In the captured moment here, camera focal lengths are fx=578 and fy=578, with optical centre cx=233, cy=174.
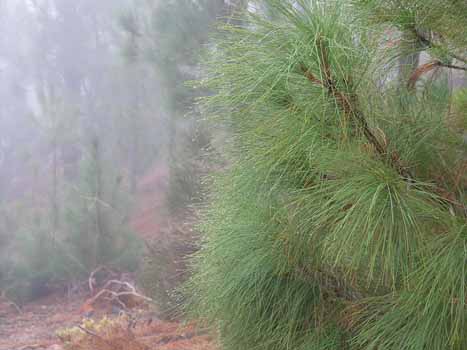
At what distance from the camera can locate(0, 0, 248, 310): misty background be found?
6.14 m

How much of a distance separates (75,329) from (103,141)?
454 inches

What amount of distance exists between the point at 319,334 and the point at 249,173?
514mm

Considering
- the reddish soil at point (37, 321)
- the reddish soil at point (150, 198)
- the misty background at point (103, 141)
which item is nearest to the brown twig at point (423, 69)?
the misty background at point (103, 141)

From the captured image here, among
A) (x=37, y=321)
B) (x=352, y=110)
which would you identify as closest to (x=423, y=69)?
(x=352, y=110)

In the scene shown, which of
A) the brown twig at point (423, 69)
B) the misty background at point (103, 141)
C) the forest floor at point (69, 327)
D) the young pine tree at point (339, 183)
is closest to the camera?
the young pine tree at point (339, 183)

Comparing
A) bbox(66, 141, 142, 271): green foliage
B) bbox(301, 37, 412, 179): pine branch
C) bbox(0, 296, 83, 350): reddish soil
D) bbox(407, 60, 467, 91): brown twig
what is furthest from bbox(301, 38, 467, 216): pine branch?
bbox(66, 141, 142, 271): green foliage

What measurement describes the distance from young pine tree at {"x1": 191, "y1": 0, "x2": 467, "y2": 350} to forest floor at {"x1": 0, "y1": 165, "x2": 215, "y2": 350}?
0.63 meters

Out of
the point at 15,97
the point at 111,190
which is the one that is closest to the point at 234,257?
the point at 111,190

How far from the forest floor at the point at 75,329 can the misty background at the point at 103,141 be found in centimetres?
30

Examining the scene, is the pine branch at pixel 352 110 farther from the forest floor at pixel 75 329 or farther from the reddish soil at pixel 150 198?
the reddish soil at pixel 150 198

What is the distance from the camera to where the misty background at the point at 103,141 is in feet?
20.1

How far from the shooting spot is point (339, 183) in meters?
1.33

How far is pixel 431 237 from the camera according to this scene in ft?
4.28

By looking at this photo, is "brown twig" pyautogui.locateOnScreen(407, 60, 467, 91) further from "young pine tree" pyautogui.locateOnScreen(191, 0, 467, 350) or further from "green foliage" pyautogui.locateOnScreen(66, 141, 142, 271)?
"green foliage" pyautogui.locateOnScreen(66, 141, 142, 271)
